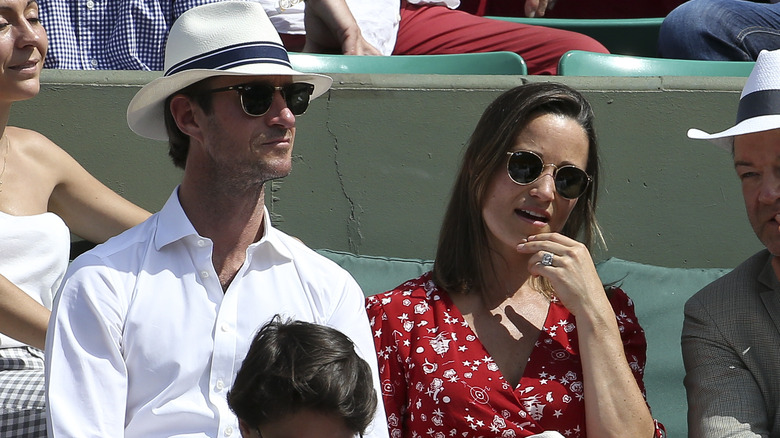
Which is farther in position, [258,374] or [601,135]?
[601,135]

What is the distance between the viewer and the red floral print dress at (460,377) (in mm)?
2525

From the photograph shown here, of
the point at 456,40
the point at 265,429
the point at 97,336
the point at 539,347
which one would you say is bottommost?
the point at 456,40

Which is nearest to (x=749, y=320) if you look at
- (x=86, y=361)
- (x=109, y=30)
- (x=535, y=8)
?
(x=86, y=361)

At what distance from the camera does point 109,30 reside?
423 centimetres

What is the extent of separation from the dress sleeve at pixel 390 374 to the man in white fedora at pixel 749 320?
2.45ft

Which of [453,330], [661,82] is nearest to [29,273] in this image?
[453,330]

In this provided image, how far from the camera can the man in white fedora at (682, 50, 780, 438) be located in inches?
102

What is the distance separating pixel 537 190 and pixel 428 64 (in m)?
1.73

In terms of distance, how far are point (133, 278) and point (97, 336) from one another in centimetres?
17

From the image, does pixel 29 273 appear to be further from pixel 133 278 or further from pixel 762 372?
pixel 762 372

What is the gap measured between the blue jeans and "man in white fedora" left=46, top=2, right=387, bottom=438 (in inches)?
93.9

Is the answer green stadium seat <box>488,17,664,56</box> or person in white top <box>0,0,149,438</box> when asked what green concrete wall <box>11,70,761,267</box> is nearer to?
person in white top <box>0,0,149,438</box>

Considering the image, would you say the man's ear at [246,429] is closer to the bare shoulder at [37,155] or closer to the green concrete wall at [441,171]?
the bare shoulder at [37,155]

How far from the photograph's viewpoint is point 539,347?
8.70 ft
